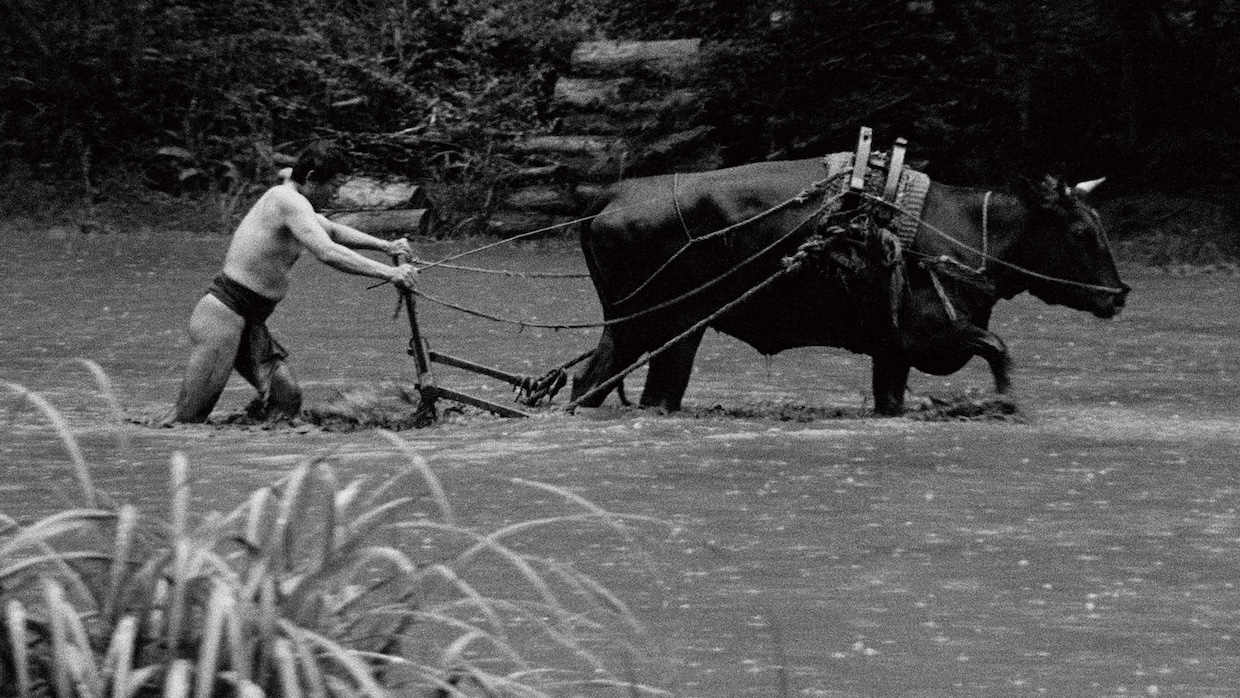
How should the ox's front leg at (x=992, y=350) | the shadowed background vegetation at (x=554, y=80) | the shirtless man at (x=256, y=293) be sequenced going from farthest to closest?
the shadowed background vegetation at (x=554, y=80) → the ox's front leg at (x=992, y=350) → the shirtless man at (x=256, y=293)

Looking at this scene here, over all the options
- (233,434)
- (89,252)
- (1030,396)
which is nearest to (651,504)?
(233,434)

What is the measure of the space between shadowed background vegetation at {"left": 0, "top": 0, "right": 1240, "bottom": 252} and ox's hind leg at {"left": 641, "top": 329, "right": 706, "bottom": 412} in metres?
10.5

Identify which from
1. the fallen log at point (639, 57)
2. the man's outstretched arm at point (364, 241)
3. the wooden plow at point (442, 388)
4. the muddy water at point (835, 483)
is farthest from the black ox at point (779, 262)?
the fallen log at point (639, 57)

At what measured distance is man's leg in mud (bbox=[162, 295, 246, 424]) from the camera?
40.0 ft

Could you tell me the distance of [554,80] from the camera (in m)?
27.3

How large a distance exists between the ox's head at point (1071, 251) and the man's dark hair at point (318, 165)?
396 cm

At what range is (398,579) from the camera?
5.25 metres

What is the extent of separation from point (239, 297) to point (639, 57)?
13240 millimetres

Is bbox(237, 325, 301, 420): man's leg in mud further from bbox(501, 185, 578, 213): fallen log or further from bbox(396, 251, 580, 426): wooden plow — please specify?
bbox(501, 185, 578, 213): fallen log

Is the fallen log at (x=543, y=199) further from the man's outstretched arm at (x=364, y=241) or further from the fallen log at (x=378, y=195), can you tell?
the man's outstretched arm at (x=364, y=241)

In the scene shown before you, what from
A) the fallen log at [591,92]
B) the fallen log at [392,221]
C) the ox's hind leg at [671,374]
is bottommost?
the ox's hind leg at [671,374]

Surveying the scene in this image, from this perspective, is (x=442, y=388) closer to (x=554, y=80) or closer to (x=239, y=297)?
(x=239, y=297)

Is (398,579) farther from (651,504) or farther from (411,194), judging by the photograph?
(411,194)

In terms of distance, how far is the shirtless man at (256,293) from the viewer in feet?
39.9
